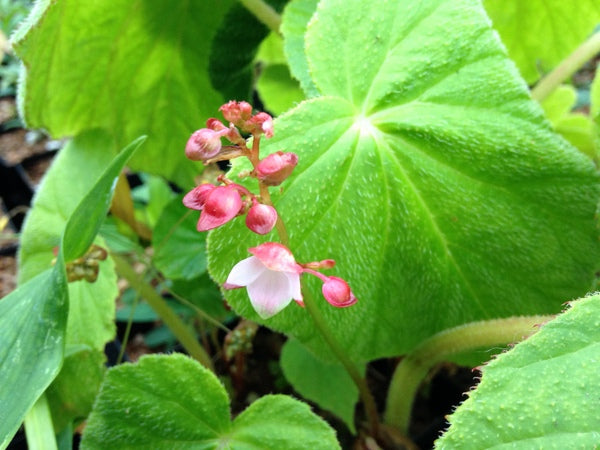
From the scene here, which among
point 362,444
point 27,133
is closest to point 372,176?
point 362,444

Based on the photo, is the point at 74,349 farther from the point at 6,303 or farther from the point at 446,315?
the point at 446,315

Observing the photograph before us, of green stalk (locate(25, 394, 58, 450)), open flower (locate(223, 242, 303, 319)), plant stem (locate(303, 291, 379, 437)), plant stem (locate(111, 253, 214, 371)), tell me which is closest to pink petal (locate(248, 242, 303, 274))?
open flower (locate(223, 242, 303, 319))

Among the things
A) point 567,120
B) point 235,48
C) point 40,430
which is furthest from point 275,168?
point 567,120

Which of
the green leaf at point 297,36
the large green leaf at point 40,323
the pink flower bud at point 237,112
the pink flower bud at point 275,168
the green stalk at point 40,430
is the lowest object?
the green stalk at point 40,430

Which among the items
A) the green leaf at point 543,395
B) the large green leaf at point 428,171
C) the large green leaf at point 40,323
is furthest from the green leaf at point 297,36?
the green leaf at point 543,395

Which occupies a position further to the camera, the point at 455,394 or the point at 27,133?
the point at 27,133

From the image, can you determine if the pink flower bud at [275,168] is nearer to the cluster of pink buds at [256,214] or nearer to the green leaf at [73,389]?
the cluster of pink buds at [256,214]
